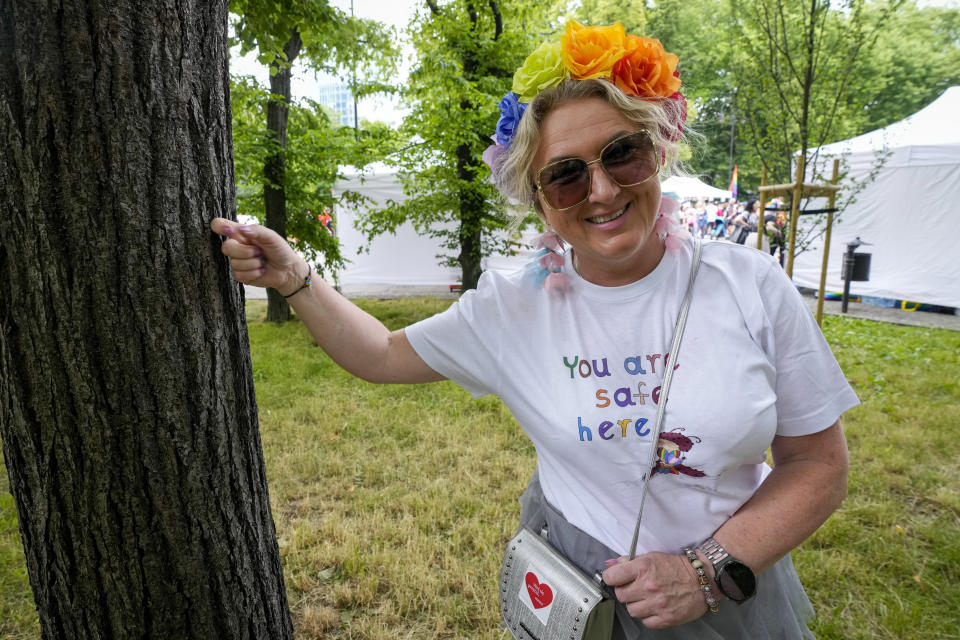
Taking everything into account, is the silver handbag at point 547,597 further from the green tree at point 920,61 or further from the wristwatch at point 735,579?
the green tree at point 920,61

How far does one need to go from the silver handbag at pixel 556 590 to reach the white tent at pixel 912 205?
976 centimetres

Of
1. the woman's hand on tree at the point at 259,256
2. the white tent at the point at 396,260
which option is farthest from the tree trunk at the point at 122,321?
the white tent at the point at 396,260

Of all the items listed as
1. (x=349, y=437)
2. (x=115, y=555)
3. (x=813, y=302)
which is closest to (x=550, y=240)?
(x=115, y=555)

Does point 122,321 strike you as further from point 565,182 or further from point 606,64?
point 606,64

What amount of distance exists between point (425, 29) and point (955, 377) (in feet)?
27.6

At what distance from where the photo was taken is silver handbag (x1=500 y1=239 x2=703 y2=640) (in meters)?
1.31

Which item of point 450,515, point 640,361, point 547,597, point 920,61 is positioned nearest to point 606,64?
point 640,361

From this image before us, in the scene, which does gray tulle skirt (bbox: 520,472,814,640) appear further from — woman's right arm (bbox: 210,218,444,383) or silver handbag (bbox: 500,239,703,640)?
woman's right arm (bbox: 210,218,444,383)

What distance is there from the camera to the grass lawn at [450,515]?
252cm

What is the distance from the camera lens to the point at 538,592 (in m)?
1.42

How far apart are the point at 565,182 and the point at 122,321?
42.8 inches

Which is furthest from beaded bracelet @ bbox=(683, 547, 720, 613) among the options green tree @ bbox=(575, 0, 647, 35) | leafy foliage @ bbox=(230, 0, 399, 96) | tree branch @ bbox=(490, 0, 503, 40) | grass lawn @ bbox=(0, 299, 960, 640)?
green tree @ bbox=(575, 0, 647, 35)

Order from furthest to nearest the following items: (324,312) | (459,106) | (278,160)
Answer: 1. (278,160)
2. (459,106)
3. (324,312)

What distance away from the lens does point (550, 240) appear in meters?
1.66
